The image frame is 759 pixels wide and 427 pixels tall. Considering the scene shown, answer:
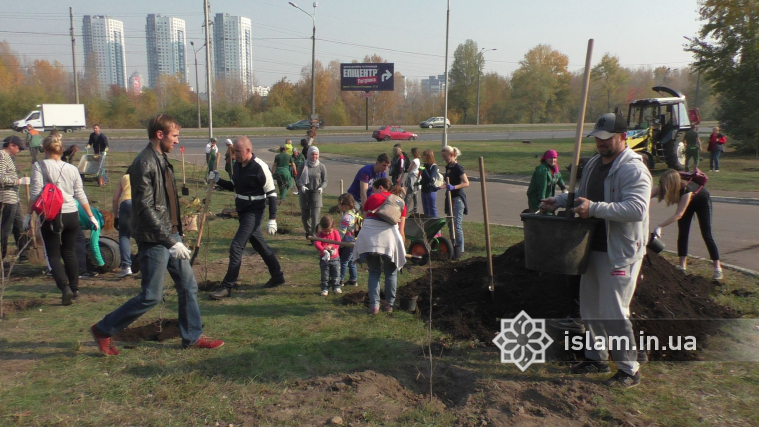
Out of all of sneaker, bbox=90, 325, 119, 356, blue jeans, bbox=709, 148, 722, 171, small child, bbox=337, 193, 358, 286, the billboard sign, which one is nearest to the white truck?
the billboard sign

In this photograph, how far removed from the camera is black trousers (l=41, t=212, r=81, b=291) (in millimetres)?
6197

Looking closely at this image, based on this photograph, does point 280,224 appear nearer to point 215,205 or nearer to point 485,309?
point 215,205

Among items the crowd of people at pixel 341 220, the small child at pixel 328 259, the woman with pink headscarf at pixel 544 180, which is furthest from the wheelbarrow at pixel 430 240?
the small child at pixel 328 259

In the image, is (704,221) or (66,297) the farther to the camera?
(704,221)

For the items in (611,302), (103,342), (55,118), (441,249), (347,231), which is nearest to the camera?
(611,302)

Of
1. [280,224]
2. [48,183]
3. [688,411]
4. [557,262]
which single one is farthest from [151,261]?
[280,224]

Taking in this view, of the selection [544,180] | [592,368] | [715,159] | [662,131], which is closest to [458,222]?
[544,180]

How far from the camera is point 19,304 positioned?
624 cm

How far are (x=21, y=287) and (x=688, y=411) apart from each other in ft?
23.9

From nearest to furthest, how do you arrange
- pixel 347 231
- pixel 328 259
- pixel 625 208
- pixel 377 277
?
pixel 625 208 → pixel 377 277 → pixel 328 259 → pixel 347 231

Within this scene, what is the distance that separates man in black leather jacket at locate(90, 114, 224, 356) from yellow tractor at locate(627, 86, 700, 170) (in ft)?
63.4

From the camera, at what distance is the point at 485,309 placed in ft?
19.5

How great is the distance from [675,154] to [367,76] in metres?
51.3

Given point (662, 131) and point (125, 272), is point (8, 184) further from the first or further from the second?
point (662, 131)
